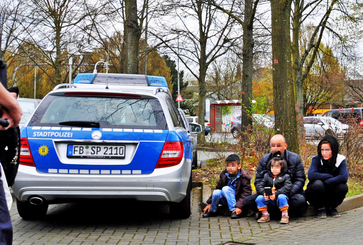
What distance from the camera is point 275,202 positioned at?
20.2 feet

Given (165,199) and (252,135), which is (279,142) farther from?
(252,135)

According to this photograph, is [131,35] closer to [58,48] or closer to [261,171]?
[261,171]

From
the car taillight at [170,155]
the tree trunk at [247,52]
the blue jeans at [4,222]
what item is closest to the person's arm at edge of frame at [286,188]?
the car taillight at [170,155]

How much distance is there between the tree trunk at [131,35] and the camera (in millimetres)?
13844

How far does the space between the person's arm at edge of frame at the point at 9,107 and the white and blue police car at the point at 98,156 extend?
10.5ft

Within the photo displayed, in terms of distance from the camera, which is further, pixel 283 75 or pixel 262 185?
pixel 283 75

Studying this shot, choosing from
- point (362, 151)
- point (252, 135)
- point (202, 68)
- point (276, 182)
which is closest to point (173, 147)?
point (276, 182)

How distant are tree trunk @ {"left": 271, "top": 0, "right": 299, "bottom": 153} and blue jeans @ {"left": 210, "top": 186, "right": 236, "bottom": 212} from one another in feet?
9.43

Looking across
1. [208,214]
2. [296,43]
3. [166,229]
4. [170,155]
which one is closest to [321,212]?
[208,214]

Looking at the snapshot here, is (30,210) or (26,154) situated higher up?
(26,154)

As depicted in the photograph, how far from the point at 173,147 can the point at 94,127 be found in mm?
911

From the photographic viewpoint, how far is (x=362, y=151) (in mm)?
9422

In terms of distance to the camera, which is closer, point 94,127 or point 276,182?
point 94,127

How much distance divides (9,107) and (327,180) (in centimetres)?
525
